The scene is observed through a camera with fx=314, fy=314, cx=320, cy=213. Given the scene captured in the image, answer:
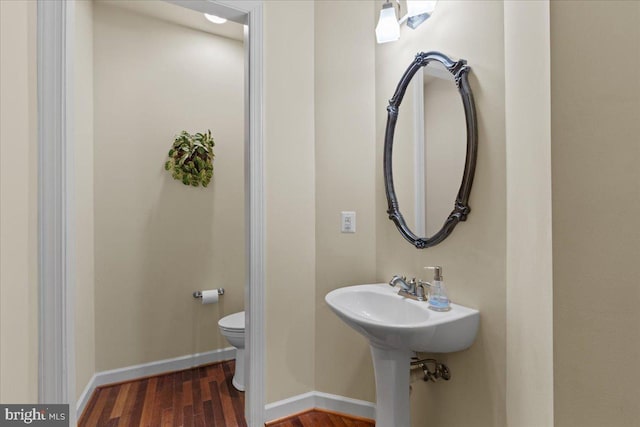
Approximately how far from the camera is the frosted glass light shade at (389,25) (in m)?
1.47

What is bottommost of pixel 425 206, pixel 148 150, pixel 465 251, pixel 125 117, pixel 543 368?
pixel 543 368

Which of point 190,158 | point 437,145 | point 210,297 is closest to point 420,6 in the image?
point 437,145

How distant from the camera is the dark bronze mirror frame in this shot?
1.26 metres

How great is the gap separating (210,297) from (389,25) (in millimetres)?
2140

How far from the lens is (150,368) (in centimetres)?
228

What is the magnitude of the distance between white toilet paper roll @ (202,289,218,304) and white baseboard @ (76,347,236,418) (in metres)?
0.44

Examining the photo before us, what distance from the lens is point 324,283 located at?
6.07 ft

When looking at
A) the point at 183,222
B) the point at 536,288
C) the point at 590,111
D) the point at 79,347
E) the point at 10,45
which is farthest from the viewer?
the point at 183,222

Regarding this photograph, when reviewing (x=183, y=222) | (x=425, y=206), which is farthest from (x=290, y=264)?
(x=183, y=222)

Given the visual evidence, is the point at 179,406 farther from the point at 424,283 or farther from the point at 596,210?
the point at 596,210

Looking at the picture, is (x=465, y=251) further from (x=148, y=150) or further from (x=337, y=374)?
(x=148, y=150)

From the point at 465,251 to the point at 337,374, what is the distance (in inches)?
41.7

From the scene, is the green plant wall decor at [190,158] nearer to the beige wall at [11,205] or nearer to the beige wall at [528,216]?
the beige wall at [11,205]

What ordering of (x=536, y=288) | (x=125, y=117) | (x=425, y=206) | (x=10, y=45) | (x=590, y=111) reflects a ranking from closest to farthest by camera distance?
(x=10, y=45) < (x=590, y=111) < (x=536, y=288) < (x=425, y=206) < (x=125, y=117)
